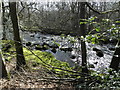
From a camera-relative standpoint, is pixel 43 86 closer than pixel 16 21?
Yes

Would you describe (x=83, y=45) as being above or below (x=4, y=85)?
above

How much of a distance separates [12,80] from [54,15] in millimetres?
18047

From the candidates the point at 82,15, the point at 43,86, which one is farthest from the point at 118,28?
the point at 43,86

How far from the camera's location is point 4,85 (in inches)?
144

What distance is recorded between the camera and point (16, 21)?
4.52 m

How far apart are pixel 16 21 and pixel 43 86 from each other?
2758 millimetres

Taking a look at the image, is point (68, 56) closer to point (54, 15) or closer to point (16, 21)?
point (16, 21)

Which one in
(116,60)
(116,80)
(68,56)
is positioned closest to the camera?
(116,80)

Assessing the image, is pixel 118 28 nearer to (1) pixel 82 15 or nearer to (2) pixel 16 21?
(1) pixel 82 15

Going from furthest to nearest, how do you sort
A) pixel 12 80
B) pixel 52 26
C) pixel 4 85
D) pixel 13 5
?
1. pixel 52 26
2. pixel 13 5
3. pixel 12 80
4. pixel 4 85

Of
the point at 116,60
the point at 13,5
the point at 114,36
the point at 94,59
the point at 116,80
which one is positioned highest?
the point at 13,5

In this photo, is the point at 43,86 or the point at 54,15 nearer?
the point at 43,86

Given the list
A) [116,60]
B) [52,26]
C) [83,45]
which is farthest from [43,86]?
[52,26]

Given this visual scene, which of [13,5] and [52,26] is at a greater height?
[13,5]
